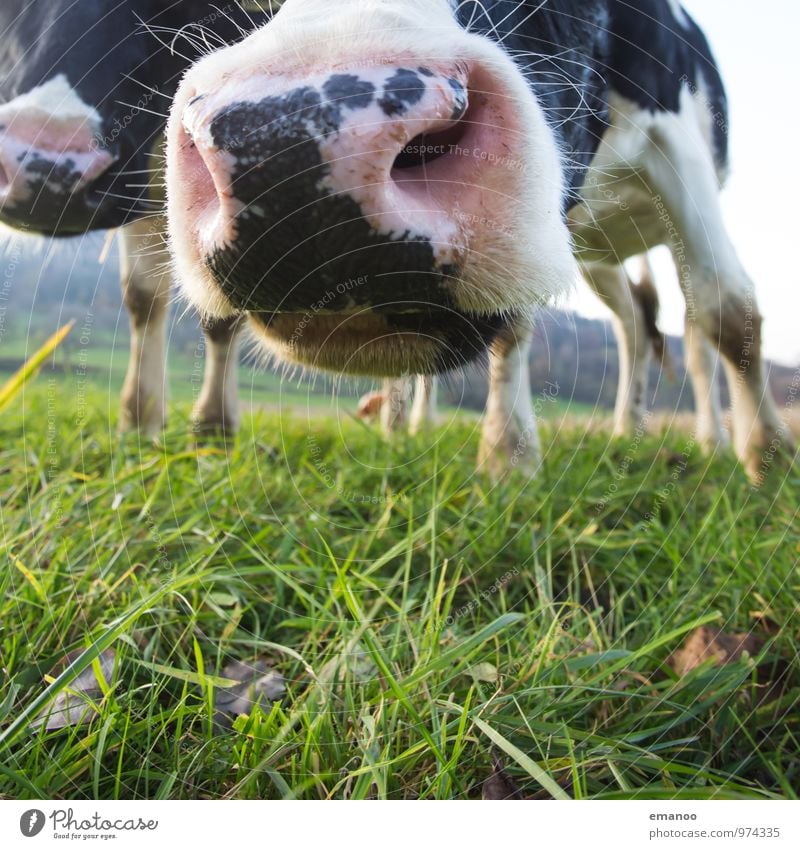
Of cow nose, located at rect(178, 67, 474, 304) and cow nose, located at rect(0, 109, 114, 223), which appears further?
cow nose, located at rect(0, 109, 114, 223)

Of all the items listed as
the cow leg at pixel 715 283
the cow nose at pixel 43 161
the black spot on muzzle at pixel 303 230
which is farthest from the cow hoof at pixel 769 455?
the cow nose at pixel 43 161

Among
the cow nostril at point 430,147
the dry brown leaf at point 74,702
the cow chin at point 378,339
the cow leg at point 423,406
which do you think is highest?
the cow nostril at point 430,147

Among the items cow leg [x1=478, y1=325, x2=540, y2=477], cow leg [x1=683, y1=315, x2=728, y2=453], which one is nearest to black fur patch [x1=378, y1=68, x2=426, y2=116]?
cow leg [x1=478, y1=325, x2=540, y2=477]

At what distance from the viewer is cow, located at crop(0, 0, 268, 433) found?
125cm

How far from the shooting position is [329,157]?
0.82 metres

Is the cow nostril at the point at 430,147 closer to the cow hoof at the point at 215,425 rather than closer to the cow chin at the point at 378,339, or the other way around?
the cow chin at the point at 378,339

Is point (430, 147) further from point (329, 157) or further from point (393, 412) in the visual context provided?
point (393, 412)

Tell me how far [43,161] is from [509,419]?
129 cm

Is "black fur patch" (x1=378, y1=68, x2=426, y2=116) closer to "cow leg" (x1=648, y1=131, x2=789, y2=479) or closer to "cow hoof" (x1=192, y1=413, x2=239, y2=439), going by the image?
"cow leg" (x1=648, y1=131, x2=789, y2=479)

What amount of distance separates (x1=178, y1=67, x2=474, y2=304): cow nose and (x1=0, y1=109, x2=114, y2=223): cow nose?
0.44 meters

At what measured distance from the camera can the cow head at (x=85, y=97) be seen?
1.25 metres

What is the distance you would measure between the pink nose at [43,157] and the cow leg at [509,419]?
1087 millimetres

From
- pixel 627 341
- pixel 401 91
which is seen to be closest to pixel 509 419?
pixel 627 341

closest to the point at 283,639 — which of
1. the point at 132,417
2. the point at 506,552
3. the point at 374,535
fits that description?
the point at 374,535
